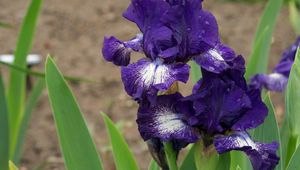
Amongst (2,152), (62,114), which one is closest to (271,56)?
(2,152)

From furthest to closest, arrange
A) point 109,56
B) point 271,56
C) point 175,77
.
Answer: point 271,56 → point 109,56 → point 175,77

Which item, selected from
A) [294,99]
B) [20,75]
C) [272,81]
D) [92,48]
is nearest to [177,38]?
[294,99]

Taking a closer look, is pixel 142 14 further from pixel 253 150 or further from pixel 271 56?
pixel 271 56

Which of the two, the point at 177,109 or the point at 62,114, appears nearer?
the point at 177,109

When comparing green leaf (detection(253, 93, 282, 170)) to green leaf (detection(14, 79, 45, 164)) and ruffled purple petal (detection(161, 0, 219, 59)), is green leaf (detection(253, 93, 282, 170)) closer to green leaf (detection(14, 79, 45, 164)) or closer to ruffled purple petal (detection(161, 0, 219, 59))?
ruffled purple petal (detection(161, 0, 219, 59))

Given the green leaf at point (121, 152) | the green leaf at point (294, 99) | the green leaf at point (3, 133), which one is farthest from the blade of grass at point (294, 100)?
the green leaf at point (3, 133)

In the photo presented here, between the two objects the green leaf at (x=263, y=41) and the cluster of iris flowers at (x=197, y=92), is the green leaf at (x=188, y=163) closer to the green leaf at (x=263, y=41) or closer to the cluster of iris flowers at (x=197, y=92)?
the cluster of iris flowers at (x=197, y=92)
